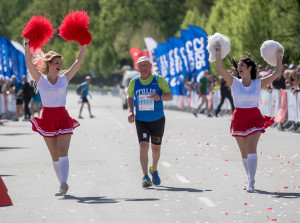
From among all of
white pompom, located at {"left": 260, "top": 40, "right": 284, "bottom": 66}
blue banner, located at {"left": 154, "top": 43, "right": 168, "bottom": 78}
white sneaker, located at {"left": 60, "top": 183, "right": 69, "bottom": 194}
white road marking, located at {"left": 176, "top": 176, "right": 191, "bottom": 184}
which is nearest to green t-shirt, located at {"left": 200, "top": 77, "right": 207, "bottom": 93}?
blue banner, located at {"left": 154, "top": 43, "right": 168, "bottom": 78}

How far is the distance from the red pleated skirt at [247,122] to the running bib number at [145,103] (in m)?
1.16

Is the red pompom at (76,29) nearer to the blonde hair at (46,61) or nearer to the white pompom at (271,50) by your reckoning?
the blonde hair at (46,61)

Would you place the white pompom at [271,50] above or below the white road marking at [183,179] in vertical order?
→ above

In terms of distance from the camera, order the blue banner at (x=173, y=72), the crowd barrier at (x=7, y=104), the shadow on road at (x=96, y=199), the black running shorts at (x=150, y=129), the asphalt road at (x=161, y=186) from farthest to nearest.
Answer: the blue banner at (x=173, y=72) < the crowd barrier at (x=7, y=104) < the black running shorts at (x=150, y=129) < the shadow on road at (x=96, y=199) < the asphalt road at (x=161, y=186)

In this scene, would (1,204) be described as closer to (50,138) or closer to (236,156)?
(50,138)

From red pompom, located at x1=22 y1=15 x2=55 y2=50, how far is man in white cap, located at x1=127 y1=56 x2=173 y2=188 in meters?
1.28

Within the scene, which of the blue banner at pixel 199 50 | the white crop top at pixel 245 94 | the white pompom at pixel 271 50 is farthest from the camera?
the blue banner at pixel 199 50

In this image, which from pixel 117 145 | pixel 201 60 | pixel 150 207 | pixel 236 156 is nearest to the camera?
pixel 150 207

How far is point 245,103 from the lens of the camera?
31.9 feet

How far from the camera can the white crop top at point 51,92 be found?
9.40m

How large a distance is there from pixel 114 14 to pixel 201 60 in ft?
221

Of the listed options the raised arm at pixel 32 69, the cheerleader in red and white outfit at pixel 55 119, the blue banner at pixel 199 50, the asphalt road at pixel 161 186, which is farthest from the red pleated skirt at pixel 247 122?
the blue banner at pixel 199 50

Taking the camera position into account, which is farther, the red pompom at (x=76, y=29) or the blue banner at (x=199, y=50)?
the blue banner at (x=199, y=50)

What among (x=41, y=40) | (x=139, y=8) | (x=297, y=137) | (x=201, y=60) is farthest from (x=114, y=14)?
(x=41, y=40)
